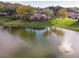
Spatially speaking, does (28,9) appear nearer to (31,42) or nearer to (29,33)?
(29,33)

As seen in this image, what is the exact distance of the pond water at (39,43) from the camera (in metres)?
1.57

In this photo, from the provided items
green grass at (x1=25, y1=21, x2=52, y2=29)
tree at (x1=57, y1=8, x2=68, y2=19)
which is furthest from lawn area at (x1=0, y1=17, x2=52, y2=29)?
tree at (x1=57, y1=8, x2=68, y2=19)

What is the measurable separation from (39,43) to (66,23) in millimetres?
372

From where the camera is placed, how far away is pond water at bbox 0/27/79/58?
5.16 ft

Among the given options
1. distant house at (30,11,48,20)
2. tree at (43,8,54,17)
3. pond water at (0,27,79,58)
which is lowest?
pond water at (0,27,79,58)

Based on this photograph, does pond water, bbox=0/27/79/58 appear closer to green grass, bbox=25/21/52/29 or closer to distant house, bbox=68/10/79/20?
green grass, bbox=25/21/52/29

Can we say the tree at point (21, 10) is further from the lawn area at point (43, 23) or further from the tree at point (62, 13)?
the tree at point (62, 13)

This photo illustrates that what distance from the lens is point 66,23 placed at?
159 cm

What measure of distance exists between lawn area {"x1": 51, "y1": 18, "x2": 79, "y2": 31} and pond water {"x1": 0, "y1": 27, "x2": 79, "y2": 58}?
45mm

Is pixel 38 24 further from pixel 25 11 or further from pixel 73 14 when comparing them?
pixel 73 14

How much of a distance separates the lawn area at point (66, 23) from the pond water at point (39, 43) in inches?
1.8

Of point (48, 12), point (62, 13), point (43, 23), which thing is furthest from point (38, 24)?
point (62, 13)

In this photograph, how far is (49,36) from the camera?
1598 mm

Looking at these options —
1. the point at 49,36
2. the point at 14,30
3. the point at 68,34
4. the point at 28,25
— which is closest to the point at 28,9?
the point at 28,25
